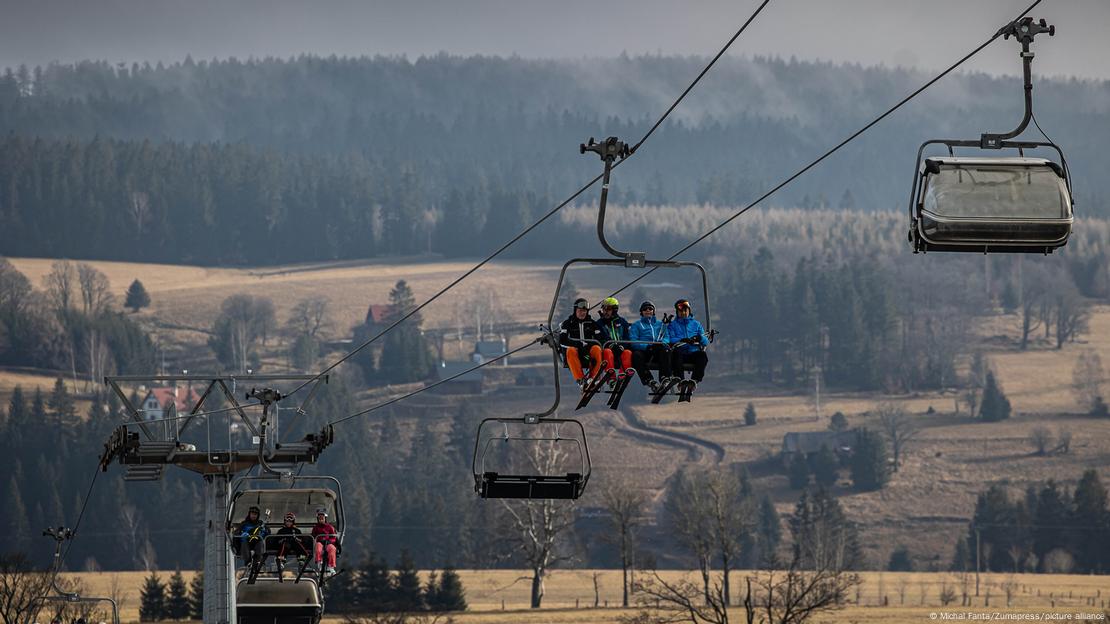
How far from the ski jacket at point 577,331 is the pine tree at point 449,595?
255 feet

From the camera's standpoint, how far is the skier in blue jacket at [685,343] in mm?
27750

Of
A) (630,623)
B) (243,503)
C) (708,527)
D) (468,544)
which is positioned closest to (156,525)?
(468,544)

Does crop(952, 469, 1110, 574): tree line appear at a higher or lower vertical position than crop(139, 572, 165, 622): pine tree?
lower

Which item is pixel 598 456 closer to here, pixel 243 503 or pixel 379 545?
pixel 379 545

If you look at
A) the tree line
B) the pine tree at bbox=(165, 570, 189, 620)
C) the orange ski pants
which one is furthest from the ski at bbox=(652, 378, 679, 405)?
the tree line

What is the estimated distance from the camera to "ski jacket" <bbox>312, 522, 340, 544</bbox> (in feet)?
120

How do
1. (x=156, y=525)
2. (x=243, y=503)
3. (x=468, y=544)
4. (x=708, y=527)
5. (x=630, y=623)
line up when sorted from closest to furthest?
(x=243, y=503) → (x=630, y=623) → (x=708, y=527) → (x=468, y=544) → (x=156, y=525)

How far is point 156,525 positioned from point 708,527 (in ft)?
228

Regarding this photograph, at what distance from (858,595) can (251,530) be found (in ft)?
276

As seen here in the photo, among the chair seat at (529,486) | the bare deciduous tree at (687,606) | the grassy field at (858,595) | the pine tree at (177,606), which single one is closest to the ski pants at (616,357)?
the chair seat at (529,486)

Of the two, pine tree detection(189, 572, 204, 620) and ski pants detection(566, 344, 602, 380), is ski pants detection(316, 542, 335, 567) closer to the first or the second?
ski pants detection(566, 344, 602, 380)

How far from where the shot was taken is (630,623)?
86875 millimetres

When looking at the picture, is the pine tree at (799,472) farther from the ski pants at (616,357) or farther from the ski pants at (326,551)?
the ski pants at (616,357)

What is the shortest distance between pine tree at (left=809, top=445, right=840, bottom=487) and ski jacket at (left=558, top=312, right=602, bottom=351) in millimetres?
170330
